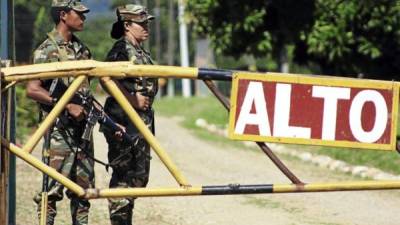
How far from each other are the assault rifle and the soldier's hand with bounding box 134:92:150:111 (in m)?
0.21

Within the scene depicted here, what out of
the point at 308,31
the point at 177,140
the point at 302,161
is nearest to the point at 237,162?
the point at 302,161

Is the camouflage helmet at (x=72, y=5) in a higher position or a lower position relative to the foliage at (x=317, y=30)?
higher

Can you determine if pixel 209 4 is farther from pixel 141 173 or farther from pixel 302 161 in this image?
pixel 141 173

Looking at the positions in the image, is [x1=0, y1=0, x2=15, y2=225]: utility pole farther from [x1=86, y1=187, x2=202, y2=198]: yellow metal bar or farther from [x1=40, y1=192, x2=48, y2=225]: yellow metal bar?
[x1=86, y1=187, x2=202, y2=198]: yellow metal bar

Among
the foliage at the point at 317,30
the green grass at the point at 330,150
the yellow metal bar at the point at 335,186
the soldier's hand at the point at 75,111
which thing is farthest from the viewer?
the foliage at the point at 317,30

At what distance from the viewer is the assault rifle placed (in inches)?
262

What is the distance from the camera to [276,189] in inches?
219

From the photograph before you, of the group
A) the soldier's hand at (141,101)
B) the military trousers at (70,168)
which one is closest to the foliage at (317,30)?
the soldier's hand at (141,101)

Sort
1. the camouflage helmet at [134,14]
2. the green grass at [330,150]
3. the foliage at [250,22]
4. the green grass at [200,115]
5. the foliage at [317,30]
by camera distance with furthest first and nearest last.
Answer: the green grass at [200,115], the foliage at [250,22], the foliage at [317,30], the green grass at [330,150], the camouflage helmet at [134,14]

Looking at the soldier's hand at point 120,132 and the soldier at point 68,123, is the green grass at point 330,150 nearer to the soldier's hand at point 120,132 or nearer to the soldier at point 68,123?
the soldier's hand at point 120,132

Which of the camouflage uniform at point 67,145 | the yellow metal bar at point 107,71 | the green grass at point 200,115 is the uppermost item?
the yellow metal bar at point 107,71

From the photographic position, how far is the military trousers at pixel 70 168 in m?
6.73

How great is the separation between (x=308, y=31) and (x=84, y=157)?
1081 cm

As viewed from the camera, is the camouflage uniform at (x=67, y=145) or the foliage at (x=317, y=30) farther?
the foliage at (x=317, y=30)
